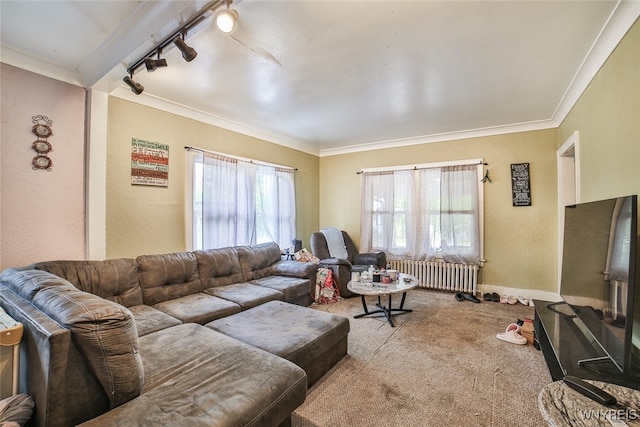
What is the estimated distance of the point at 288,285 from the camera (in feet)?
10.6

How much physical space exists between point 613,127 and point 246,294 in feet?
11.0

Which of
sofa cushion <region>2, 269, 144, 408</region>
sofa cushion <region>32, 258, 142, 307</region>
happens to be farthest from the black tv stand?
sofa cushion <region>32, 258, 142, 307</region>

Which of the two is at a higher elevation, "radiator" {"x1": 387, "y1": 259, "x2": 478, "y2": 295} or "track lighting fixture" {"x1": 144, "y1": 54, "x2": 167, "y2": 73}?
"track lighting fixture" {"x1": 144, "y1": 54, "x2": 167, "y2": 73}

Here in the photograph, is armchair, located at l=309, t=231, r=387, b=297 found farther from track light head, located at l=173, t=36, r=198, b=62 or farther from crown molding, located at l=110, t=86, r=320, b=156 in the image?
track light head, located at l=173, t=36, r=198, b=62

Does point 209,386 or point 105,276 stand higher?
point 105,276

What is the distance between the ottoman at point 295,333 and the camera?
1.83m

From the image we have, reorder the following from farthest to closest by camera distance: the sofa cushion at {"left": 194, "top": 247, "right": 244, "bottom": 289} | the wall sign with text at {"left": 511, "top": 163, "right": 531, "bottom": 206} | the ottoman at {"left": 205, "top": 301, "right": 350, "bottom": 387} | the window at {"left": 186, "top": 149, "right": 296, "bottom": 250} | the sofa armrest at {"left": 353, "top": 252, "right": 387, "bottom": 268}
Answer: the sofa armrest at {"left": 353, "top": 252, "right": 387, "bottom": 268}
the wall sign with text at {"left": 511, "top": 163, "right": 531, "bottom": 206}
the window at {"left": 186, "top": 149, "right": 296, "bottom": 250}
the sofa cushion at {"left": 194, "top": 247, "right": 244, "bottom": 289}
the ottoman at {"left": 205, "top": 301, "right": 350, "bottom": 387}

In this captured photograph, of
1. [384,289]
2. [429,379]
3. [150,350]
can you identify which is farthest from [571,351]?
[150,350]

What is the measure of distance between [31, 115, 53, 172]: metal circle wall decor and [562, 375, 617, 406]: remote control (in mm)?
3744

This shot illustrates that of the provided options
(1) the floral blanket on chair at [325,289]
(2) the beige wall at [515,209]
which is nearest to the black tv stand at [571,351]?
Answer: (2) the beige wall at [515,209]

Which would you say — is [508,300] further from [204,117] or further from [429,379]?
[204,117]

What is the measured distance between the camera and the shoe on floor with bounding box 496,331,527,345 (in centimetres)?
261

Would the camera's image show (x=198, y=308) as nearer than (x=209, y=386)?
No

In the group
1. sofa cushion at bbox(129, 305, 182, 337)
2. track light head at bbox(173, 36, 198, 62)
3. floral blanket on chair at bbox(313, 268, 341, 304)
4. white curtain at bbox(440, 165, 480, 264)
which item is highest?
track light head at bbox(173, 36, 198, 62)
